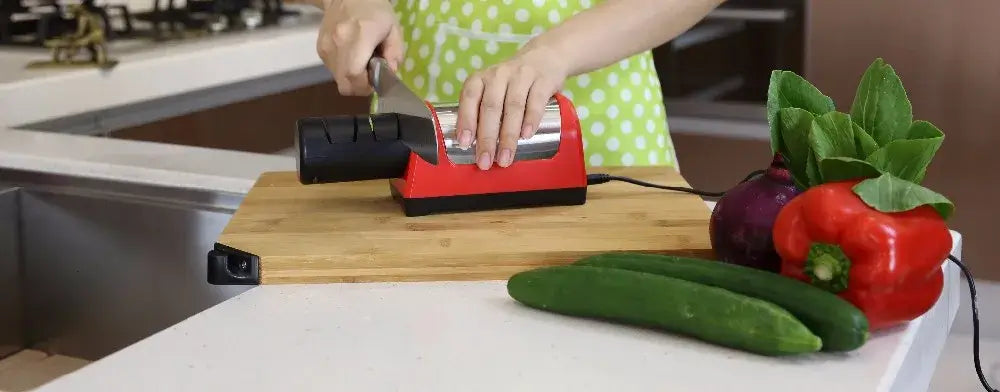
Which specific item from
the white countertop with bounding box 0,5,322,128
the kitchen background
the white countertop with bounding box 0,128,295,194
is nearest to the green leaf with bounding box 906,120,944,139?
the white countertop with bounding box 0,128,295,194

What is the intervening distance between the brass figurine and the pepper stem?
1291 millimetres

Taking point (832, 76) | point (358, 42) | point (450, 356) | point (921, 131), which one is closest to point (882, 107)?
point (921, 131)

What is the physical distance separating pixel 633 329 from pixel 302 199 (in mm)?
422

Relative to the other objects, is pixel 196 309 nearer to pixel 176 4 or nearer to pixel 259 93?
pixel 259 93

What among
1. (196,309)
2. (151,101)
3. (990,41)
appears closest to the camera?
(196,309)

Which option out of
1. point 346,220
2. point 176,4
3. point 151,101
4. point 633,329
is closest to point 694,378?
point 633,329

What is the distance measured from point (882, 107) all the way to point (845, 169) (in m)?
0.06

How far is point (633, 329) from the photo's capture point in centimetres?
80

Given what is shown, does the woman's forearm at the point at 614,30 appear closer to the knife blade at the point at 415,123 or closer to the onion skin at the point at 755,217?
the knife blade at the point at 415,123

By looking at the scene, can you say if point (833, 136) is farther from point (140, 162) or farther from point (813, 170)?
point (140, 162)

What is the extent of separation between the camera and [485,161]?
3.42ft

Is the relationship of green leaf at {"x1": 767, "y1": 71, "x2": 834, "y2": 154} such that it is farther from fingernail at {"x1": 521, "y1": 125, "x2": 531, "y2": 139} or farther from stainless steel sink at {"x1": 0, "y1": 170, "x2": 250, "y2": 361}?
stainless steel sink at {"x1": 0, "y1": 170, "x2": 250, "y2": 361}

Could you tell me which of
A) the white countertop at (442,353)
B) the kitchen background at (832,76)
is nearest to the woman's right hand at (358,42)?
the white countertop at (442,353)

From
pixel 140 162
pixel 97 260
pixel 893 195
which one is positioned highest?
pixel 893 195
